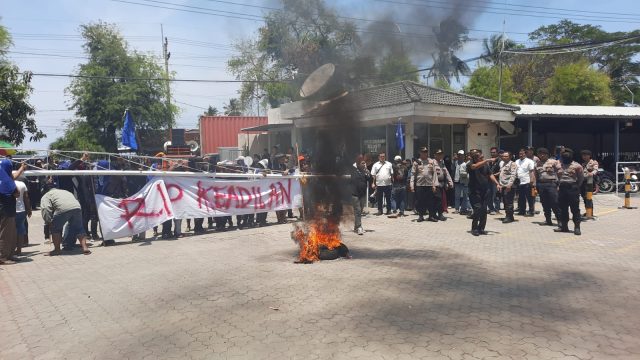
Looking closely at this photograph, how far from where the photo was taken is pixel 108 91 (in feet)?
105

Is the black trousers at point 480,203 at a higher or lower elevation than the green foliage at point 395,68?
lower

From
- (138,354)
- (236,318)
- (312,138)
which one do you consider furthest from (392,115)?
(138,354)

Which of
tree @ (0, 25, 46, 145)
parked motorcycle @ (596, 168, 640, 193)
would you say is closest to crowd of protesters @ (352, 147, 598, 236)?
parked motorcycle @ (596, 168, 640, 193)

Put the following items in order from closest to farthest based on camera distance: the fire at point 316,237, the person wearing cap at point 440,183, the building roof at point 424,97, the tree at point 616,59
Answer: the fire at point 316,237 < the person wearing cap at point 440,183 < the building roof at point 424,97 < the tree at point 616,59

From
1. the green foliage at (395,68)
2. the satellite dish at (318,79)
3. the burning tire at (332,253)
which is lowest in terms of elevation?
the burning tire at (332,253)

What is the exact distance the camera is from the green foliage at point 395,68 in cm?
830

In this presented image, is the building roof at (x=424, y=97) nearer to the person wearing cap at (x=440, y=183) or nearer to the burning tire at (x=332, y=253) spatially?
the person wearing cap at (x=440, y=183)

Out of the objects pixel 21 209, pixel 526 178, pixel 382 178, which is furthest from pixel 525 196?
pixel 21 209

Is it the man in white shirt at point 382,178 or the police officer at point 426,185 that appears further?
the man in white shirt at point 382,178

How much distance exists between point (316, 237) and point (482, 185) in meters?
3.94

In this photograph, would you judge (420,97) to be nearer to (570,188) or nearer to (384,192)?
(384,192)

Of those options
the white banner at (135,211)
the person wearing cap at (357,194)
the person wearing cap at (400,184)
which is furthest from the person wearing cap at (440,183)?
the white banner at (135,211)

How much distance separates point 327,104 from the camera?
7.61 meters

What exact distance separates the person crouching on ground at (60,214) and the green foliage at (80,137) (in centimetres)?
2640
